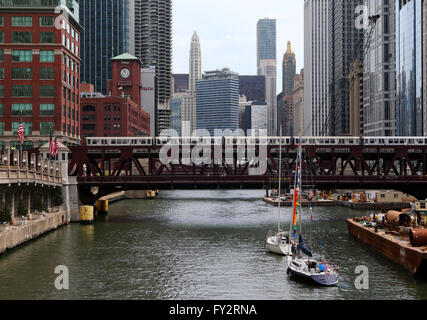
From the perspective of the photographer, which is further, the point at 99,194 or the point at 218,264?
the point at 99,194

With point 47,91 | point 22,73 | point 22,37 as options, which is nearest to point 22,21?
point 22,37

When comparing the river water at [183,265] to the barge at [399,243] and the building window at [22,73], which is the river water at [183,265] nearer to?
the barge at [399,243]

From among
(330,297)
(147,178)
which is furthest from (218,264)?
(147,178)

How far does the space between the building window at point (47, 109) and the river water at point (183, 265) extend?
39.7 meters

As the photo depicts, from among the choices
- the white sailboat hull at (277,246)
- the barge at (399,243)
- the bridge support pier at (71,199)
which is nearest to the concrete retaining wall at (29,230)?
the bridge support pier at (71,199)

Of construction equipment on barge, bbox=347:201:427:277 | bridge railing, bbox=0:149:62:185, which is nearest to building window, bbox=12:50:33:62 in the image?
bridge railing, bbox=0:149:62:185

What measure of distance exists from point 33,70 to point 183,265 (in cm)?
7769

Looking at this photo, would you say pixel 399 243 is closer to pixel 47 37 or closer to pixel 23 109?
pixel 23 109

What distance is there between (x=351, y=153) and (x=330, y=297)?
183 ft

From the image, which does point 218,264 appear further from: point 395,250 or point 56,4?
point 56,4

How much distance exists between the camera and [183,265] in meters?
54.2

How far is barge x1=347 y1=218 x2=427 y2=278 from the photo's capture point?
1860 inches
